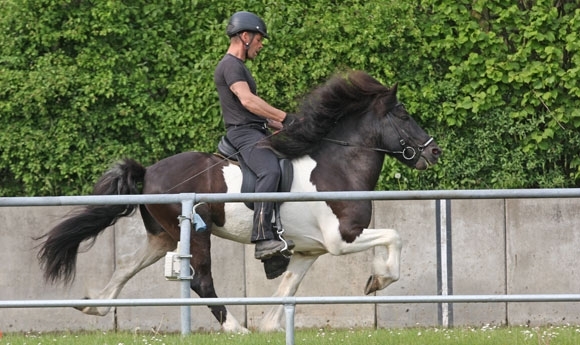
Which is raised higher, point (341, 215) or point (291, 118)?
point (291, 118)

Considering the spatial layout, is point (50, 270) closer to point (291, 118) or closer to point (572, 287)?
point (291, 118)

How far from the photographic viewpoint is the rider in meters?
10.6

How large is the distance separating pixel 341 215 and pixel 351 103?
1.02 metres

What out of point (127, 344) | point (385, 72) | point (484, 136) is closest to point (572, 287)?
point (484, 136)

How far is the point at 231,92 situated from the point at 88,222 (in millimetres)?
1633

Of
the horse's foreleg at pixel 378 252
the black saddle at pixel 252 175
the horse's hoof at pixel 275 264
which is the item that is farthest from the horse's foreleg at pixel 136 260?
the horse's foreleg at pixel 378 252

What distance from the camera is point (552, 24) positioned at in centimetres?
1402

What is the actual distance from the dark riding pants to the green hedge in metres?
3.08

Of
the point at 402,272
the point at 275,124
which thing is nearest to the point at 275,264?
the point at 275,124

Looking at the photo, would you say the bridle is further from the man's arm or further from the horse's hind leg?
the horse's hind leg

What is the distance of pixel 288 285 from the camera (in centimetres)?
1109

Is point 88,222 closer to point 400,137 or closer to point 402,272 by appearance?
point 400,137

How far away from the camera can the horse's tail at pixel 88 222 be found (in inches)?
432

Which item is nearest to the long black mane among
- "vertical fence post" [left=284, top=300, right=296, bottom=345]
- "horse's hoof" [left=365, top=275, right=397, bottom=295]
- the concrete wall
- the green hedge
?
"horse's hoof" [left=365, top=275, right=397, bottom=295]
